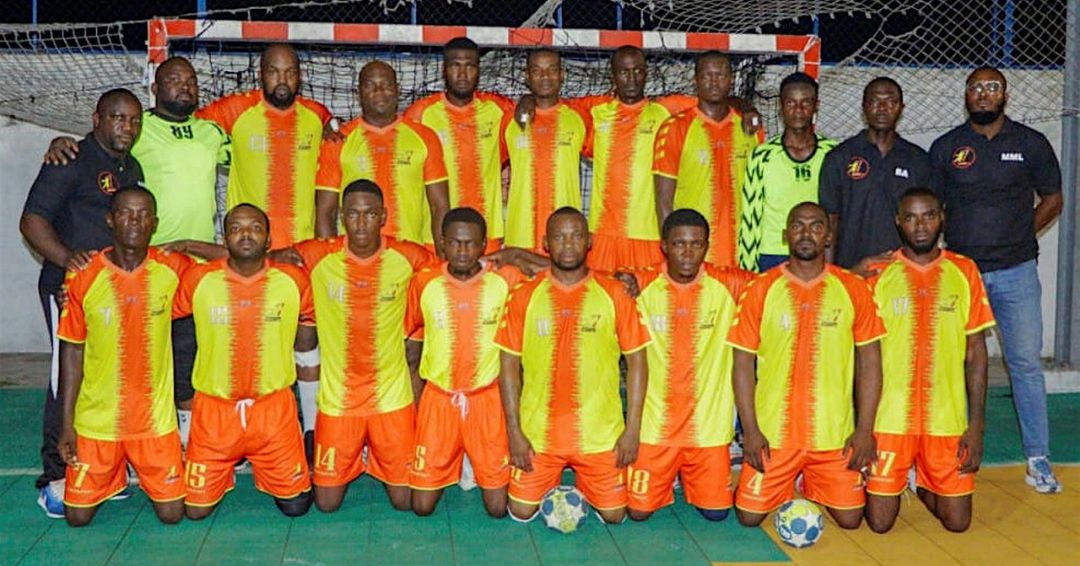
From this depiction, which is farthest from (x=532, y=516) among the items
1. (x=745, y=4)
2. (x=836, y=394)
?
(x=745, y=4)

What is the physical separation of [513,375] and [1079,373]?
5520 millimetres

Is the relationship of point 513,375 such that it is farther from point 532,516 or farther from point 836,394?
point 836,394

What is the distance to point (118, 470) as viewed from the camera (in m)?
5.50

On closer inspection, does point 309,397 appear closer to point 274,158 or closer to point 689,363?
point 274,158

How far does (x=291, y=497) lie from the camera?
5.58m

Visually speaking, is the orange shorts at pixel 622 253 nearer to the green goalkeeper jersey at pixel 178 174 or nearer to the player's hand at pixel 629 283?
the player's hand at pixel 629 283

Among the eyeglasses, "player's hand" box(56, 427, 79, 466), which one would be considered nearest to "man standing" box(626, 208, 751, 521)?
the eyeglasses

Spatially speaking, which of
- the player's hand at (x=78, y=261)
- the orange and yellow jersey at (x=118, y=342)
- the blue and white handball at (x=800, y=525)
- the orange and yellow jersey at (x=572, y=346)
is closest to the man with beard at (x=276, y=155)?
the orange and yellow jersey at (x=118, y=342)

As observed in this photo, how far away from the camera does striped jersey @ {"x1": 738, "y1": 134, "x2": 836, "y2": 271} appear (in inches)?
239

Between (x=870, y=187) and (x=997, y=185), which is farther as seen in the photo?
(x=997, y=185)

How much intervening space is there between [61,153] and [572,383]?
2751 millimetres

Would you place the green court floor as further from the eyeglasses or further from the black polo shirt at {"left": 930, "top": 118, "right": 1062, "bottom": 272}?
the eyeglasses

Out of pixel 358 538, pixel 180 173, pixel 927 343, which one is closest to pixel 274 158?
pixel 180 173

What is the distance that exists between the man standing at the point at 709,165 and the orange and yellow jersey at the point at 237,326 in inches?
87.2
